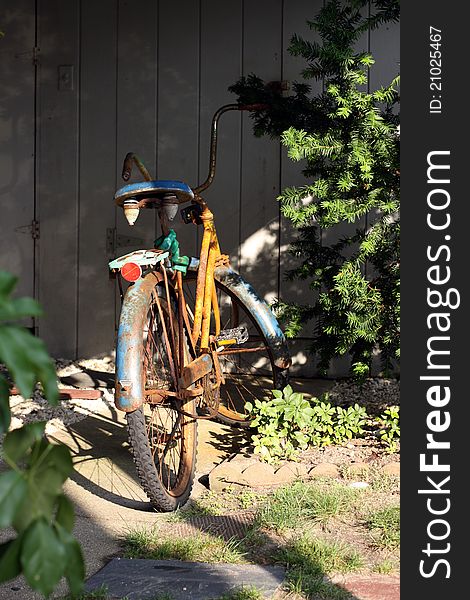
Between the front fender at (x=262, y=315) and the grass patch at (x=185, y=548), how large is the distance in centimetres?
145

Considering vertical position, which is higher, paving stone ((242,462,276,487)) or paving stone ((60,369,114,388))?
paving stone ((60,369,114,388))

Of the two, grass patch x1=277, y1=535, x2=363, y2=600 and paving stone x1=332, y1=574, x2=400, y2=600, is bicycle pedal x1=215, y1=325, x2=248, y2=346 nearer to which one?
grass patch x1=277, y1=535, x2=363, y2=600

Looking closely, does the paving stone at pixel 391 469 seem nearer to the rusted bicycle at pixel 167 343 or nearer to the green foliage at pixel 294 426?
the green foliage at pixel 294 426

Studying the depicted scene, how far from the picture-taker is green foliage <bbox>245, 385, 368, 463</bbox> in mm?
4043

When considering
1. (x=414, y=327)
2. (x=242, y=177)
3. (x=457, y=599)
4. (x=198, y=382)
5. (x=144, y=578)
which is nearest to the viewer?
(x=457, y=599)

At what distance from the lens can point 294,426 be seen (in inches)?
164

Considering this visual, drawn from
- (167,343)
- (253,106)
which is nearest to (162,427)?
(167,343)

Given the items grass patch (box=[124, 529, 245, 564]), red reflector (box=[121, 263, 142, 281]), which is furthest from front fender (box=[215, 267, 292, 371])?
grass patch (box=[124, 529, 245, 564])

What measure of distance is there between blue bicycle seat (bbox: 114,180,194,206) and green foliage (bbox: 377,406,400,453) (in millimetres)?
1453

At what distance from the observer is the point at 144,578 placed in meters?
2.77

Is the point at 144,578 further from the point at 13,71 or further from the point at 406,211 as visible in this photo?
the point at 13,71

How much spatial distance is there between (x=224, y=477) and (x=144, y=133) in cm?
313

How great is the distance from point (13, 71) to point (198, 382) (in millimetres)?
3608

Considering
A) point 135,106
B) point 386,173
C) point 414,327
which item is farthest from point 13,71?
Result: point 414,327
